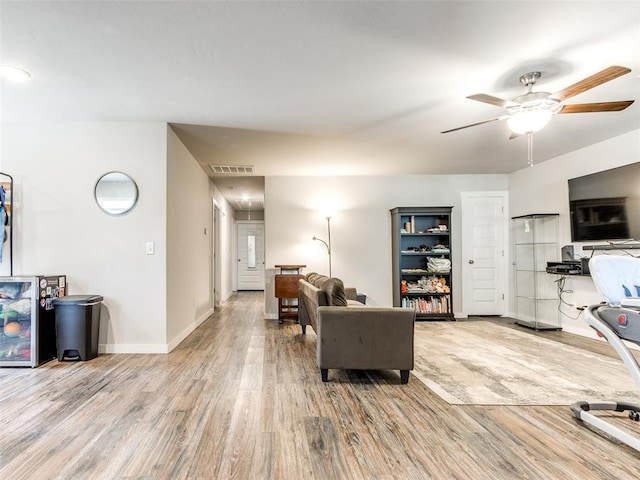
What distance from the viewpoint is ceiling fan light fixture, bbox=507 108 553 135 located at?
2.35m

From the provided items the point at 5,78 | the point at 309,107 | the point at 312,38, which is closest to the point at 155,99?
the point at 5,78

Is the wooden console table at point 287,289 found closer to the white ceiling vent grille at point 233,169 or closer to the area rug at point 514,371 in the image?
the white ceiling vent grille at point 233,169

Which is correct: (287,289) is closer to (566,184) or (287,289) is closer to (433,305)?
(433,305)

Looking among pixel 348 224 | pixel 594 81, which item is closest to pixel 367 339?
pixel 594 81

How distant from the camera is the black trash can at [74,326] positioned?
118 inches

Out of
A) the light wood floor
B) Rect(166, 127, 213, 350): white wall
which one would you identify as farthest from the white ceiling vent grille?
the light wood floor

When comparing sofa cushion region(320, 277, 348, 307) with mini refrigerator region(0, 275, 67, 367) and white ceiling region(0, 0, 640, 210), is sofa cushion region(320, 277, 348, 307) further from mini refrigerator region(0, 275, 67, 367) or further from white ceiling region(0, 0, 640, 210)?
mini refrigerator region(0, 275, 67, 367)

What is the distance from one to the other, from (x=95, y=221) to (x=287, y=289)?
250 centimetres

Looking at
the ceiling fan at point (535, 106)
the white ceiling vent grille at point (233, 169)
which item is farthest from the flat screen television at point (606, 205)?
the white ceiling vent grille at point (233, 169)

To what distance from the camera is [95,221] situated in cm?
333

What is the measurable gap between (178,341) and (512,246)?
517 cm

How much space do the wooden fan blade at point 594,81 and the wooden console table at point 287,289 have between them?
11.5 feet

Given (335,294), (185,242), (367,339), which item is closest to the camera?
(367,339)

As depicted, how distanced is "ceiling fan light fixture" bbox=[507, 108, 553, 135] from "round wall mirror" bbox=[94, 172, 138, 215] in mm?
3514
